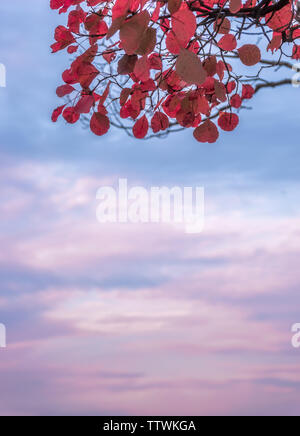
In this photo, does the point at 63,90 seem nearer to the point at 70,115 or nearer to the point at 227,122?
the point at 70,115

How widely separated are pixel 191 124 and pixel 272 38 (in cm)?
54

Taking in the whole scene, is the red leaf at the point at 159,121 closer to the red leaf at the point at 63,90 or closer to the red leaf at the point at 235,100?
the red leaf at the point at 235,100

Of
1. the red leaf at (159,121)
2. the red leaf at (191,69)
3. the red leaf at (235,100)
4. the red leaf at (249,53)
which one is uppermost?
the red leaf at (235,100)

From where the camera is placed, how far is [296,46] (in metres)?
3.03

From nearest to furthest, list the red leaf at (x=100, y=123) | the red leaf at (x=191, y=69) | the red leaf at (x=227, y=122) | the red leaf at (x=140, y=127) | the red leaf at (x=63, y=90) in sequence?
the red leaf at (x=191, y=69) < the red leaf at (x=63, y=90) < the red leaf at (x=100, y=123) < the red leaf at (x=140, y=127) < the red leaf at (x=227, y=122)

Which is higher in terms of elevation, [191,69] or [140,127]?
[140,127]

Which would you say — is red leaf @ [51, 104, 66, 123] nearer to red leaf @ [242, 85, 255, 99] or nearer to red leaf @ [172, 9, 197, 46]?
red leaf @ [242, 85, 255, 99]

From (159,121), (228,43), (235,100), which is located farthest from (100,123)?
(235,100)

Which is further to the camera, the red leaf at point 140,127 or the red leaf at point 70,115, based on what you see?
the red leaf at point 140,127

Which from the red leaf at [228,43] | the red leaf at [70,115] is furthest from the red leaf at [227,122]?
the red leaf at [70,115]

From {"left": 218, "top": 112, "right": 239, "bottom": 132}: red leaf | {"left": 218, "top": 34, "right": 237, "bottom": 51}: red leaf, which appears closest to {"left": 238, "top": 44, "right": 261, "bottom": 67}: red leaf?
{"left": 218, "top": 34, "right": 237, "bottom": 51}: red leaf
